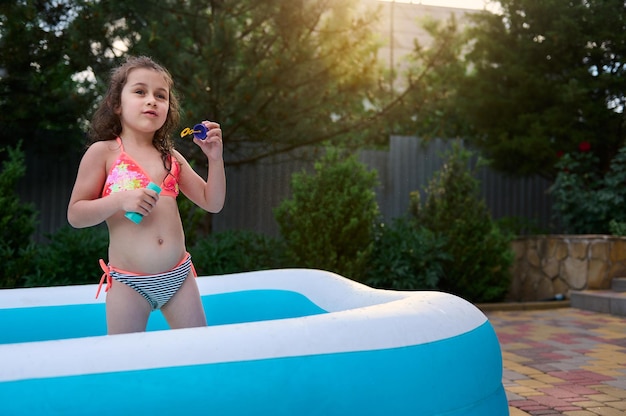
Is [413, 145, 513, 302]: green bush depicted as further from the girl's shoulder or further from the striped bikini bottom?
the girl's shoulder

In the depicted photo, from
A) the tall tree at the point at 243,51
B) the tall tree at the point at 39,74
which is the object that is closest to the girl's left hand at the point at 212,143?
the tall tree at the point at 243,51

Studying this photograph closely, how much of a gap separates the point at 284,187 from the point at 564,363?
5.86m

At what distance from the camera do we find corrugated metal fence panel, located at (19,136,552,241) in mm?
8992

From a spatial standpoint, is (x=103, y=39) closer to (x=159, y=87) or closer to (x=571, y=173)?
(x=159, y=87)

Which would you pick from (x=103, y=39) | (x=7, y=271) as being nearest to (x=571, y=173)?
(x=103, y=39)

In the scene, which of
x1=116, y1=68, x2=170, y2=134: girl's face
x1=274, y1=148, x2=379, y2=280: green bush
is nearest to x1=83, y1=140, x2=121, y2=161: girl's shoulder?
x1=116, y1=68, x2=170, y2=134: girl's face

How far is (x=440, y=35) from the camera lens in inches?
318

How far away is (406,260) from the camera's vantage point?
7582 mm

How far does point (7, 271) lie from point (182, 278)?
3.93 meters

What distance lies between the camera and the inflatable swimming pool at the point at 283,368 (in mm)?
1724

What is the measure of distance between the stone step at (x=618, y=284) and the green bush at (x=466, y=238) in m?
1.47

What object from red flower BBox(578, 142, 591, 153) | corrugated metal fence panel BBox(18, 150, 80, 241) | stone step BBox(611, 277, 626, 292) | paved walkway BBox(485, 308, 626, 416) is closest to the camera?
paved walkway BBox(485, 308, 626, 416)

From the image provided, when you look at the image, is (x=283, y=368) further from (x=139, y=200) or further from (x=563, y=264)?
(x=563, y=264)

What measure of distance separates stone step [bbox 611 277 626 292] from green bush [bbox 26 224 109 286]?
6466mm
